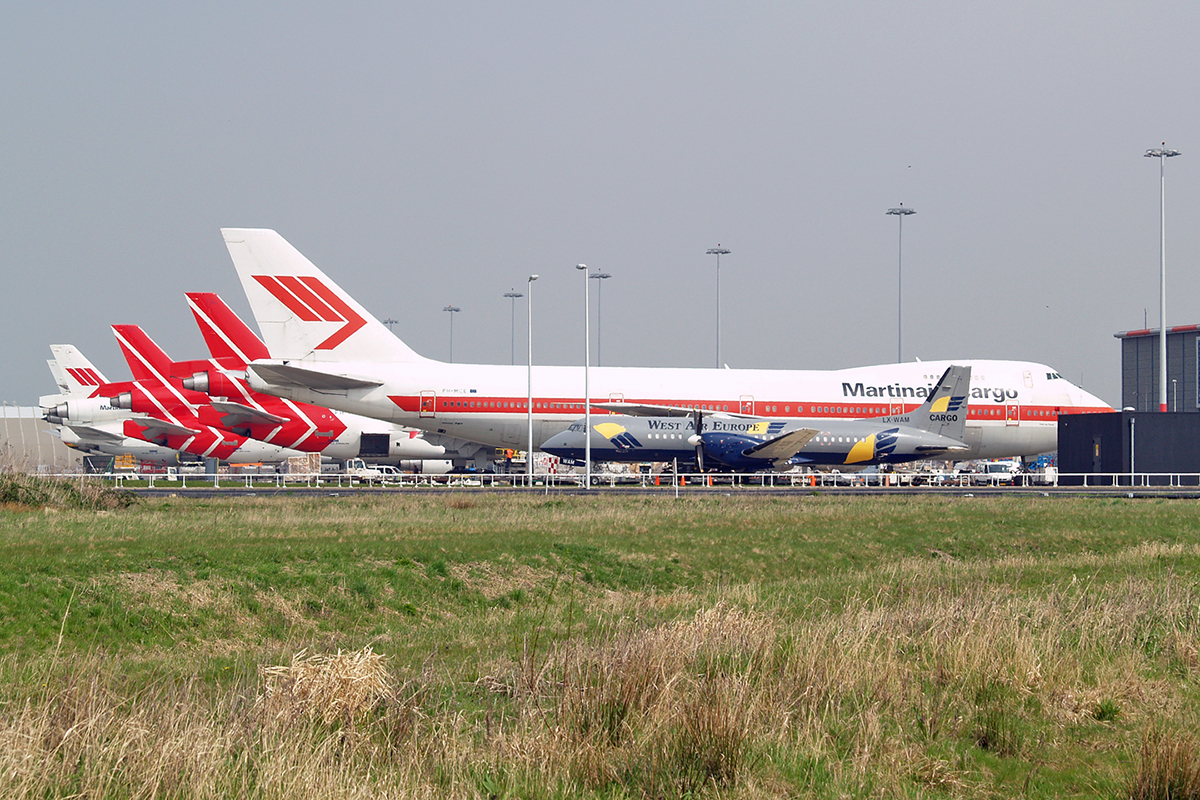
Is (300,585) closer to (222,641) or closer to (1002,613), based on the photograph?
(222,641)

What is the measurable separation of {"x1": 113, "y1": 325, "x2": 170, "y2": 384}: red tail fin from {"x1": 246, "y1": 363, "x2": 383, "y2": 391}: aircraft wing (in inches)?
1086

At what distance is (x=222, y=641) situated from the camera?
52.9 ft

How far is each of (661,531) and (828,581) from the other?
332 inches

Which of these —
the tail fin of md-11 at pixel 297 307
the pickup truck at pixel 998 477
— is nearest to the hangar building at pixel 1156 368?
the pickup truck at pixel 998 477

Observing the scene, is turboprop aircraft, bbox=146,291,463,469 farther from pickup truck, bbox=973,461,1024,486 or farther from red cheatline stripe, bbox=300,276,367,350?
pickup truck, bbox=973,461,1024,486

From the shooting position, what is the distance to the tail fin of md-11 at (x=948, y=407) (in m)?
54.1

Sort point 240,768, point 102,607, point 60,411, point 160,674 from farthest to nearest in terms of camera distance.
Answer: point 60,411
point 102,607
point 160,674
point 240,768

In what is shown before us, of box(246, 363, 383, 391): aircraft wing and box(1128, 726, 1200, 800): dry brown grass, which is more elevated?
box(246, 363, 383, 391): aircraft wing

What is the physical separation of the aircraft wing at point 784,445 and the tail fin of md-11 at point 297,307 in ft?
63.5

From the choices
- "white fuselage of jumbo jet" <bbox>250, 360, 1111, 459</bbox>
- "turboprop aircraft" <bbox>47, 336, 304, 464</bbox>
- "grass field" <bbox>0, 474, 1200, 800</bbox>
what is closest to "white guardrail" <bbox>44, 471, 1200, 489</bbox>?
"white fuselage of jumbo jet" <bbox>250, 360, 1111, 459</bbox>

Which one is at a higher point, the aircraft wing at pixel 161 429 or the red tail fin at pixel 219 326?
the red tail fin at pixel 219 326

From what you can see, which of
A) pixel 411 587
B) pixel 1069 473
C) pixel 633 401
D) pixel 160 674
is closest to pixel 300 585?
pixel 411 587

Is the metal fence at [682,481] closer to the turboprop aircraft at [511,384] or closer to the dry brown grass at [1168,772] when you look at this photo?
the turboprop aircraft at [511,384]

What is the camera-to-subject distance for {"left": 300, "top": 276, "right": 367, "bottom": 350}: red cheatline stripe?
51.9 m
